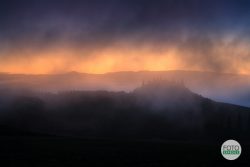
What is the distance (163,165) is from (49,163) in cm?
2007

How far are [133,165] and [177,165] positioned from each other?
7.62m

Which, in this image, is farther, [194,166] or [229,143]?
[194,166]

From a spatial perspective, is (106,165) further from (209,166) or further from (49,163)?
(209,166)

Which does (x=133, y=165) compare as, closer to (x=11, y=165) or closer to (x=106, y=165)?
(x=106, y=165)

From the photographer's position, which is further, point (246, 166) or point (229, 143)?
point (246, 166)

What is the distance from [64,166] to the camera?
72.7 metres

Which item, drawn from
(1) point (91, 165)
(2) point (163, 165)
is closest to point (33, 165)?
(1) point (91, 165)

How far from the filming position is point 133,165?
77.1m

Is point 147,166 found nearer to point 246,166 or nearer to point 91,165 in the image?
point 91,165

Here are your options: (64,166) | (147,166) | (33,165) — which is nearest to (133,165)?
(147,166)

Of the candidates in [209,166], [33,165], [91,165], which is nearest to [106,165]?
[91,165]

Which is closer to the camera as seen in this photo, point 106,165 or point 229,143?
point 229,143

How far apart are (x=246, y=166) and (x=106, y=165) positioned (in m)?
24.5

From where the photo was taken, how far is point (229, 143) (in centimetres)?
7044
